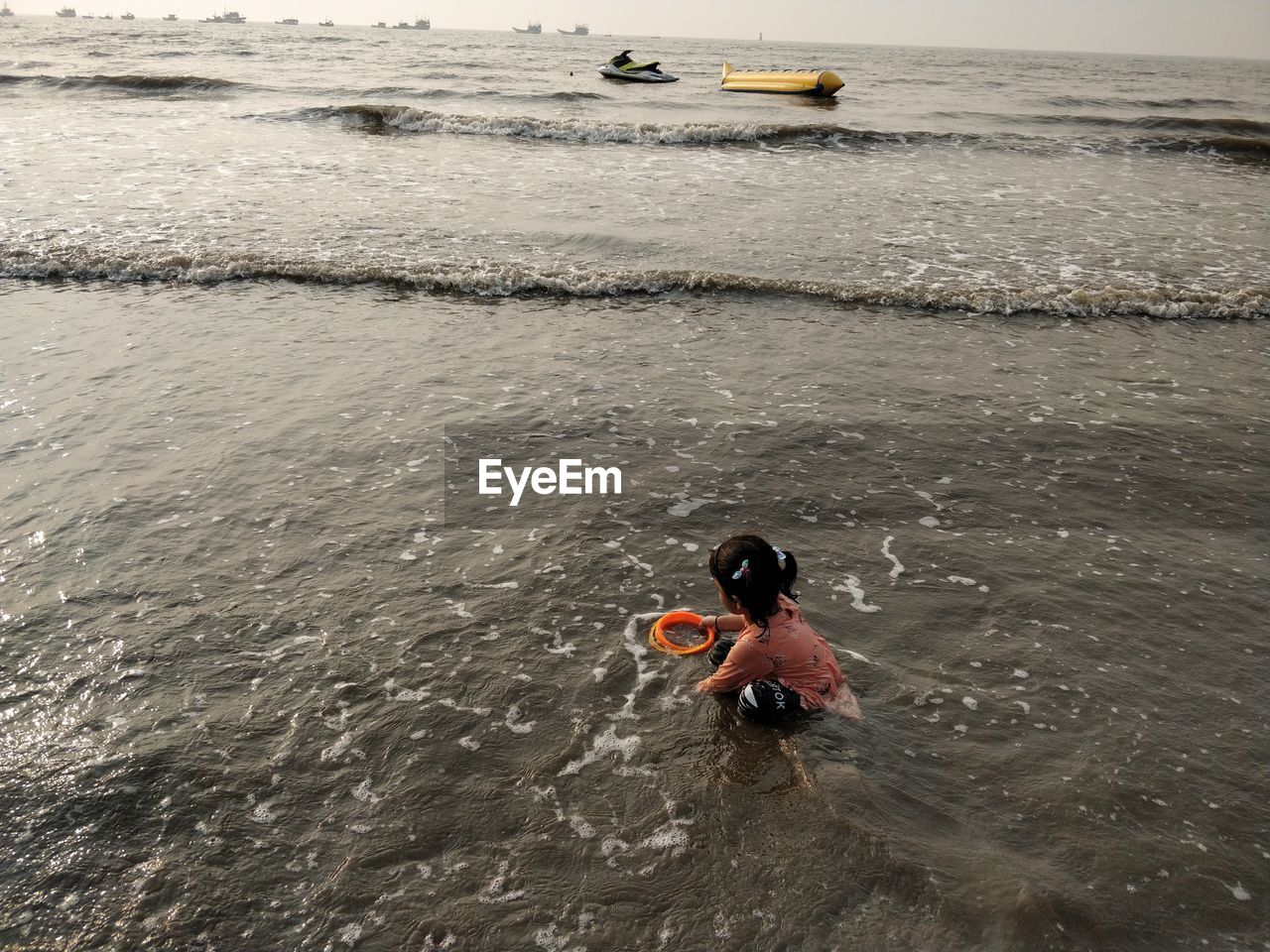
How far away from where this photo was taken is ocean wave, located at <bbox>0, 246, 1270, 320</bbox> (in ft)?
37.7

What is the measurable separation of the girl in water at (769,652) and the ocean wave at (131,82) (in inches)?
1454

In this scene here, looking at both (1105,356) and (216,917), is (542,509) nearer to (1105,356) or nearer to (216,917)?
(216,917)

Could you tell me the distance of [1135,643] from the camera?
506 cm

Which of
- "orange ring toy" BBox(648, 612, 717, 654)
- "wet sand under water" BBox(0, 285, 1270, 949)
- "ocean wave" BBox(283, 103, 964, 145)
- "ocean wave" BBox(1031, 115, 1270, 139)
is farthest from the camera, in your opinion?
"ocean wave" BBox(1031, 115, 1270, 139)

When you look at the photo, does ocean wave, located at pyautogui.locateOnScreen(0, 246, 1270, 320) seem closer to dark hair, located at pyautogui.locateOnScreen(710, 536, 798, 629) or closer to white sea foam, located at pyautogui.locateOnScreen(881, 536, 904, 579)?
white sea foam, located at pyautogui.locateOnScreen(881, 536, 904, 579)

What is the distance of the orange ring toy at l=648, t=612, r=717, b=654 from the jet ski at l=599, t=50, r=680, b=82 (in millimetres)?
42612

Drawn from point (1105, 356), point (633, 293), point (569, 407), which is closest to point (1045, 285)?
point (1105, 356)

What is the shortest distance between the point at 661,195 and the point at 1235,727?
50.9 ft

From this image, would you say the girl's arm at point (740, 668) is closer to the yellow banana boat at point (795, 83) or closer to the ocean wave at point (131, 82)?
the ocean wave at point (131, 82)

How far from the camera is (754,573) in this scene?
438cm

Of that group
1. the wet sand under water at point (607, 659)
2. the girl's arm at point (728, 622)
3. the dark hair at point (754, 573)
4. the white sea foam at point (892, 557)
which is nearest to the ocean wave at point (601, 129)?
the wet sand under water at point (607, 659)

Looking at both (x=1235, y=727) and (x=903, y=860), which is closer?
(x=903, y=860)

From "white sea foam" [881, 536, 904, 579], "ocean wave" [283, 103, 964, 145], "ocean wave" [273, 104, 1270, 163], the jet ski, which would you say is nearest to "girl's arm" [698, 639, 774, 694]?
"white sea foam" [881, 536, 904, 579]

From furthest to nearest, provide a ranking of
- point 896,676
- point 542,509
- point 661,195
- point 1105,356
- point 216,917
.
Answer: point 661,195
point 1105,356
point 542,509
point 896,676
point 216,917
